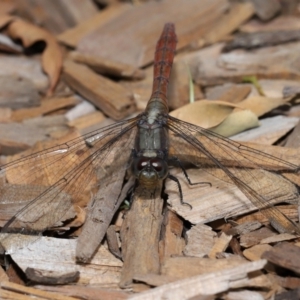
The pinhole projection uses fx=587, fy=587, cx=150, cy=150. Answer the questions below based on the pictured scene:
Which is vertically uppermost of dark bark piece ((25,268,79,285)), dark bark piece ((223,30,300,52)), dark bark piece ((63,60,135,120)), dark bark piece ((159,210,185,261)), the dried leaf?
dark bark piece ((223,30,300,52))

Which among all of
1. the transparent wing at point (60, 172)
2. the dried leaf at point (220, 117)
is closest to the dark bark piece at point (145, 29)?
the dried leaf at point (220, 117)

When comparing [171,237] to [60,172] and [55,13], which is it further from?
[55,13]

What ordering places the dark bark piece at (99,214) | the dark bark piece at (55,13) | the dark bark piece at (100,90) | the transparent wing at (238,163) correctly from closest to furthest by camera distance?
1. the dark bark piece at (99,214)
2. the transparent wing at (238,163)
3. the dark bark piece at (100,90)
4. the dark bark piece at (55,13)

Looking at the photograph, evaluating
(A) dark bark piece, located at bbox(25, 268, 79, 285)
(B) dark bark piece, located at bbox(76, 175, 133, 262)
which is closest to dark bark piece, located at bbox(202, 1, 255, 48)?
(B) dark bark piece, located at bbox(76, 175, 133, 262)

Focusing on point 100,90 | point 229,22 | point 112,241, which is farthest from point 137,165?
point 229,22

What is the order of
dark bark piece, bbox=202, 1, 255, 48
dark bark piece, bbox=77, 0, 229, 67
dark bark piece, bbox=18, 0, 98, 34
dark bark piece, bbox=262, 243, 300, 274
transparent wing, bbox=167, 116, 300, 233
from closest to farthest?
dark bark piece, bbox=262, 243, 300, 274
transparent wing, bbox=167, 116, 300, 233
dark bark piece, bbox=77, 0, 229, 67
dark bark piece, bbox=202, 1, 255, 48
dark bark piece, bbox=18, 0, 98, 34

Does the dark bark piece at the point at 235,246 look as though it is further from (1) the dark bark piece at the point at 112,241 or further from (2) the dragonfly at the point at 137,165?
(1) the dark bark piece at the point at 112,241

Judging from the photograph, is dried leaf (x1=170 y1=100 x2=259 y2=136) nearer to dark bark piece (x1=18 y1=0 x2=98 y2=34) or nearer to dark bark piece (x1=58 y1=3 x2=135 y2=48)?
dark bark piece (x1=58 y1=3 x2=135 y2=48)

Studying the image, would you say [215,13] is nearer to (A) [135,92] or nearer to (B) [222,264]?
(A) [135,92]
